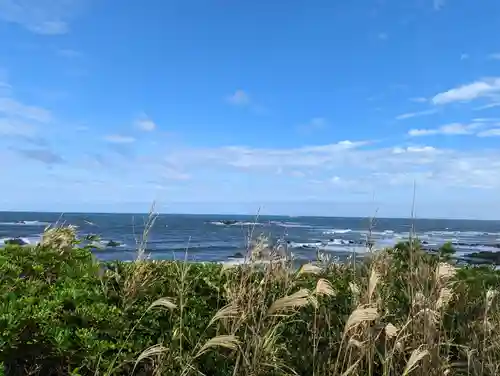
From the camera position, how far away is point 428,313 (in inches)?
132

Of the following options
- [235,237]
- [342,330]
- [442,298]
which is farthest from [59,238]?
[235,237]

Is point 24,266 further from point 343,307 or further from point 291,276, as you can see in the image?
point 343,307

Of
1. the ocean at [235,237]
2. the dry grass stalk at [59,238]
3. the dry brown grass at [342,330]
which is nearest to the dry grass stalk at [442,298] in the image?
the dry brown grass at [342,330]

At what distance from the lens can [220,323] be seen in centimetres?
334

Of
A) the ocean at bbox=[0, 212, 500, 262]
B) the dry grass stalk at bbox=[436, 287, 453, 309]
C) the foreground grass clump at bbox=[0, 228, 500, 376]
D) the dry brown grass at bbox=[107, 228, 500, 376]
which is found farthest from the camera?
the ocean at bbox=[0, 212, 500, 262]

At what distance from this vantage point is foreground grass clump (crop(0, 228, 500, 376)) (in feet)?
9.29

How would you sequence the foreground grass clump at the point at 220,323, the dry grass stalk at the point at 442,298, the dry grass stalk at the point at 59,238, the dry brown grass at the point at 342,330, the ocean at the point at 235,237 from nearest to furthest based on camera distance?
the foreground grass clump at the point at 220,323 < the dry brown grass at the point at 342,330 < the dry grass stalk at the point at 442,298 < the dry grass stalk at the point at 59,238 < the ocean at the point at 235,237

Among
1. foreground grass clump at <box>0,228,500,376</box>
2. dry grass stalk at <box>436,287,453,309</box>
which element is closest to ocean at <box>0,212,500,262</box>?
foreground grass clump at <box>0,228,500,376</box>

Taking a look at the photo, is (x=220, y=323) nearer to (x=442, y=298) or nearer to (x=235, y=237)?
(x=442, y=298)

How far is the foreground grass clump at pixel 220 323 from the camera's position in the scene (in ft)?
9.29

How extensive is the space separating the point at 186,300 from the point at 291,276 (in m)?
1.37

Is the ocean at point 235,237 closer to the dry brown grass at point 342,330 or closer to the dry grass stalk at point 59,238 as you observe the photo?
the dry grass stalk at point 59,238

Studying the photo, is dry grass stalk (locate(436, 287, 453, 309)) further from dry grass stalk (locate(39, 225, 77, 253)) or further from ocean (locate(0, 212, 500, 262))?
dry grass stalk (locate(39, 225, 77, 253))

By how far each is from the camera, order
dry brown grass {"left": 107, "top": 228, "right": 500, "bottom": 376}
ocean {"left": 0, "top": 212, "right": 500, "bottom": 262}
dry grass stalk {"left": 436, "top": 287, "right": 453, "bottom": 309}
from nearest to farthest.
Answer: dry brown grass {"left": 107, "top": 228, "right": 500, "bottom": 376}, dry grass stalk {"left": 436, "top": 287, "right": 453, "bottom": 309}, ocean {"left": 0, "top": 212, "right": 500, "bottom": 262}
